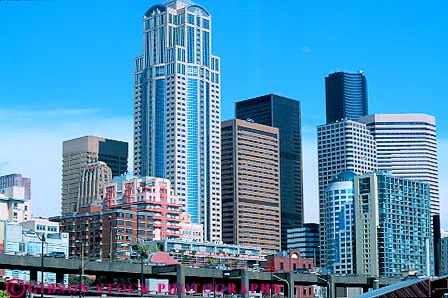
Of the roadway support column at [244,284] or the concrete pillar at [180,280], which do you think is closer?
the concrete pillar at [180,280]

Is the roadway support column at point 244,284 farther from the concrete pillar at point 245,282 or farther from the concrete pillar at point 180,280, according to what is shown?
the concrete pillar at point 180,280

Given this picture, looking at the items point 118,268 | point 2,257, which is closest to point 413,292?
point 2,257

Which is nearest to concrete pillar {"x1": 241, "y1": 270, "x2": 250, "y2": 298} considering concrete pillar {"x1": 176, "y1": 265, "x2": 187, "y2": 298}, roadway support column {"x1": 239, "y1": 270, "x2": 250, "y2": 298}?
roadway support column {"x1": 239, "y1": 270, "x2": 250, "y2": 298}

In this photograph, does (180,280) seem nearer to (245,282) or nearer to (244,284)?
(244,284)

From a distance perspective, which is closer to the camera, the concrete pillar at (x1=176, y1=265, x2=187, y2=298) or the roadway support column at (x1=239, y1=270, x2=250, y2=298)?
the concrete pillar at (x1=176, y1=265, x2=187, y2=298)

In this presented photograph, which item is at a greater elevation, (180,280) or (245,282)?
(180,280)

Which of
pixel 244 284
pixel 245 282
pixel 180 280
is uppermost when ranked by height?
pixel 180 280

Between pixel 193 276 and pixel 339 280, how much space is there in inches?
1058

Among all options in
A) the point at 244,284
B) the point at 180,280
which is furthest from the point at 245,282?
the point at 180,280

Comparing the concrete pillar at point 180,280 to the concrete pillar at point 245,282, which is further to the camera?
the concrete pillar at point 245,282

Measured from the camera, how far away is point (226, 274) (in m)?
119

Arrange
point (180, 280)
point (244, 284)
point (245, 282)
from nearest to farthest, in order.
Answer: point (180, 280) < point (244, 284) < point (245, 282)

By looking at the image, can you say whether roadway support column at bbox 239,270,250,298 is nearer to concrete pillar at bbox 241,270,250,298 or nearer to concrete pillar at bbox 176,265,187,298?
concrete pillar at bbox 241,270,250,298

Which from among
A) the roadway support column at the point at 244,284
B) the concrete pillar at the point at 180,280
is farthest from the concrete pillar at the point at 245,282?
the concrete pillar at the point at 180,280
